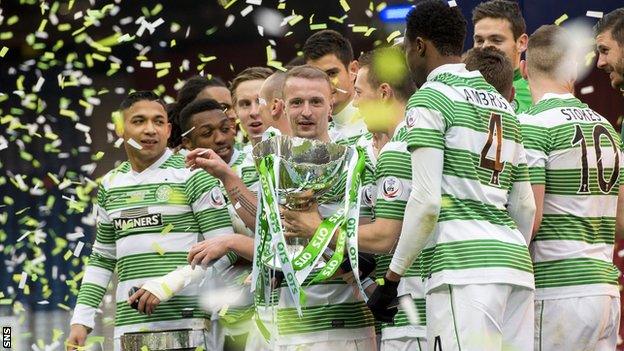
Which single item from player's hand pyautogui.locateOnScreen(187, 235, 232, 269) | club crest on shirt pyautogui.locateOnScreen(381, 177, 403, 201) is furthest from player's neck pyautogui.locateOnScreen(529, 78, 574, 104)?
player's hand pyautogui.locateOnScreen(187, 235, 232, 269)

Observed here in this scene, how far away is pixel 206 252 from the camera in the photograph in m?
5.90

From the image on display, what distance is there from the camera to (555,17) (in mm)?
7547

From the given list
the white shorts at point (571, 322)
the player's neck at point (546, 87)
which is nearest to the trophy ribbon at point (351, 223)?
the white shorts at point (571, 322)

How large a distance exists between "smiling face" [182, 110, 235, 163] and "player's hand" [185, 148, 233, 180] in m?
0.93

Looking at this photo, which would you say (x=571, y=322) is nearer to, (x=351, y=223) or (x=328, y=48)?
(x=351, y=223)

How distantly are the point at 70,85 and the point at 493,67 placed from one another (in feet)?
25.3

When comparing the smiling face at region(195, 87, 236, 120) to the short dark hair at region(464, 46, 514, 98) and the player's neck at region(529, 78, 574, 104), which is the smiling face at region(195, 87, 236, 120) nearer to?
the player's neck at region(529, 78, 574, 104)

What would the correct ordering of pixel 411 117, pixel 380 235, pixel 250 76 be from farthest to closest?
pixel 250 76 < pixel 380 235 < pixel 411 117

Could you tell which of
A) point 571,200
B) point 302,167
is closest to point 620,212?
point 571,200

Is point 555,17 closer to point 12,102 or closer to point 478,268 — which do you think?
point 478,268

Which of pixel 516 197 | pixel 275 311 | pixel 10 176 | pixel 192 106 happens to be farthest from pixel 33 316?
pixel 516 197

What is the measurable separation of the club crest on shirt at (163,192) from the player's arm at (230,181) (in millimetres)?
673

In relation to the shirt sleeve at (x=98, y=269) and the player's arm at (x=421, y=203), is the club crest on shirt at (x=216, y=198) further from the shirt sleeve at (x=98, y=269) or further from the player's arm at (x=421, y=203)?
the player's arm at (x=421, y=203)

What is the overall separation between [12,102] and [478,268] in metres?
8.97
